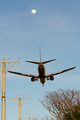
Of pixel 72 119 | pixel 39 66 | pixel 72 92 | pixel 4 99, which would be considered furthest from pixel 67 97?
pixel 39 66

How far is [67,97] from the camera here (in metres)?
47.9

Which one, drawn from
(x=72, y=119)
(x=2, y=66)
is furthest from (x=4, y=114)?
(x=72, y=119)

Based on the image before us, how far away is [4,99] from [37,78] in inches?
375

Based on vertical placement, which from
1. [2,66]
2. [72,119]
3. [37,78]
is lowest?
[72,119]

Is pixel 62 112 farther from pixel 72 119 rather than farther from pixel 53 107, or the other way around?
pixel 72 119

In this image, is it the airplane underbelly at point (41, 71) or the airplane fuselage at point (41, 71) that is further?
the airplane underbelly at point (41, 71)

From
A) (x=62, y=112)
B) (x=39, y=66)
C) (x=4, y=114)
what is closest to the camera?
(x=39, y=66)

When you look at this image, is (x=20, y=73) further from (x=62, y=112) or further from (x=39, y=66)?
(x=62, y=112)

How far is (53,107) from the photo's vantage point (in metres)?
Answer: 47.6

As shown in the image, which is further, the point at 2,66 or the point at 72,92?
the point at 72,92

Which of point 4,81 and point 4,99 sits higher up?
point 4,81

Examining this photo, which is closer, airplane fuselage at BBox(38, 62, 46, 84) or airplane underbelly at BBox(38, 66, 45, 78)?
airplane fuselage at BBox(38, 62, 46, 84)

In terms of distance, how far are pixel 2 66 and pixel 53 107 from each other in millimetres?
16243

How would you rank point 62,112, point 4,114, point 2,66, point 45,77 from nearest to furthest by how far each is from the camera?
1. point 45,77
2. point 4,114
3. point 2,66
4. point 62,112
